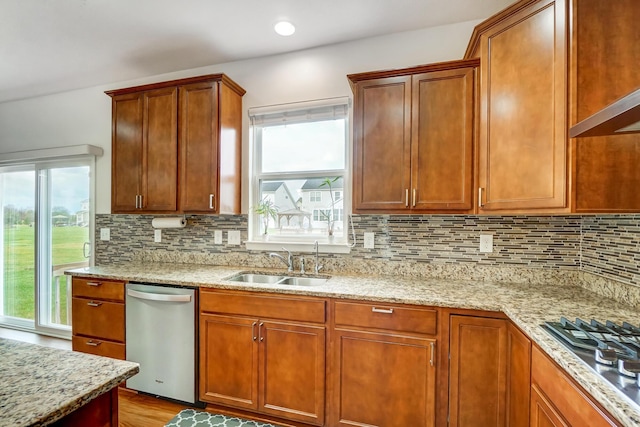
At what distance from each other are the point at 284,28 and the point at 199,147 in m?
1.12

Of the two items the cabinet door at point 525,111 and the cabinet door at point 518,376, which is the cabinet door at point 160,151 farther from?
the cabinet door at point 518,376

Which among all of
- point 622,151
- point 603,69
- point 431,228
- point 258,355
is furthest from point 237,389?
point 603,69

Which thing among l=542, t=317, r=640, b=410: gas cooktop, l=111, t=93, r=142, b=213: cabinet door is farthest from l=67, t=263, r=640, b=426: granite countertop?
l=111, t=93, r=142, b=213: cabinet door

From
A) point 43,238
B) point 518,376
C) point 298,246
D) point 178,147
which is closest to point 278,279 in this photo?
point 298,246

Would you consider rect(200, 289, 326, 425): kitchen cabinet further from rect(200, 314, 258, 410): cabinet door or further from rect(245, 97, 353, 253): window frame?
rect(245, 97, 353, 253): window frame

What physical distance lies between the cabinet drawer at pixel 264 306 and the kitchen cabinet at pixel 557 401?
1.06 metres

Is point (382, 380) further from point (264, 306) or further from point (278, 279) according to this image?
point (278, 279)

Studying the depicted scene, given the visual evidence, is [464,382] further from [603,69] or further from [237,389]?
[603,69]

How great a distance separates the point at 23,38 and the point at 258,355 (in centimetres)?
305

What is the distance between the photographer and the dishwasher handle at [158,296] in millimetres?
2078

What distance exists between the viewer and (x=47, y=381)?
0.78m

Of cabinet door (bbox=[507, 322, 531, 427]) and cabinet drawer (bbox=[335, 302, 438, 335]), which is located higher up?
cabinet drawer (bbox=[335, 302, 438, 335])

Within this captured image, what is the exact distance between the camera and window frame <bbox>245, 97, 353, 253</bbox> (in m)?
2.47

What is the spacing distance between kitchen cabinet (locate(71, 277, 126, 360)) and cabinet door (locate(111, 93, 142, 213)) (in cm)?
69
